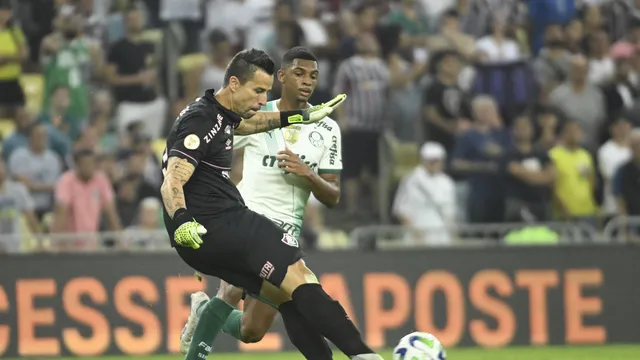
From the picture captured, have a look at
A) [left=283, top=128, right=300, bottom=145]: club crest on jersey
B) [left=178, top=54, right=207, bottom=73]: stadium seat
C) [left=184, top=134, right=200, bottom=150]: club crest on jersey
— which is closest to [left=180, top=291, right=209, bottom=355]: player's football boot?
[left=283, top=128, right=300, bottom=145]: club crest on jersey

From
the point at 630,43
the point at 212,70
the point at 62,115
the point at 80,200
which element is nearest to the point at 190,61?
the point at 212,70

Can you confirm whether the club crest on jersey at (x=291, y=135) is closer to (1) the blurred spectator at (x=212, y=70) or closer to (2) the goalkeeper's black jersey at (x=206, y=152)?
(2) the goalkeeper's black jersey at (x=206, y=152)

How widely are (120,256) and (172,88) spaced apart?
3425mm

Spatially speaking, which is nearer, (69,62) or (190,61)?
(69,62)

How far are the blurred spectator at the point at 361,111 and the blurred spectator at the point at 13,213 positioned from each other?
398 cm

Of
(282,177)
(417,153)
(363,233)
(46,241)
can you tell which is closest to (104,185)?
(46,241)

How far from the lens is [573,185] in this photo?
51.8 feet

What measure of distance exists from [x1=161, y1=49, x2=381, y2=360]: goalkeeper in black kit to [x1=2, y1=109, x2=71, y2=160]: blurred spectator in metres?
7.41

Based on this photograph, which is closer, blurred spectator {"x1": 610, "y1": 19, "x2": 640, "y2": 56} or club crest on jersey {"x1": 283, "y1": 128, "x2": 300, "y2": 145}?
club crest on jersey {"x1": 283, "y1": 128, "x2": 300, "y2": 145}

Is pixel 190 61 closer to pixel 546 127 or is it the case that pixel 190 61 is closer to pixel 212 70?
pixel 212 70

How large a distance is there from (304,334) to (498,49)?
9.72m

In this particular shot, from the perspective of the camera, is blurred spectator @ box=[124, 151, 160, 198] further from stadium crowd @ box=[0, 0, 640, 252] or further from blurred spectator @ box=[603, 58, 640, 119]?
blurred spectator @ box=[603, 58, 640, 119]

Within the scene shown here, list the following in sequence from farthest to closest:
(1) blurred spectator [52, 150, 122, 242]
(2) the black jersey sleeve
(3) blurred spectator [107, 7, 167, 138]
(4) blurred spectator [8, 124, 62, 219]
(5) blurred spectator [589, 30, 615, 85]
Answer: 1. (5) blurred spectator [589, 30, 615, 85]
2. (3) blurred spectator [107, 7, 167, 138]
3. (4) blurred spectator [8, 124, 62, 219]
4. (1) blurred spectator [52, 150, 122, 242]
5. (2) the black jersey sleeve

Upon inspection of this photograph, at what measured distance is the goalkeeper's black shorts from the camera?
7.89 m
